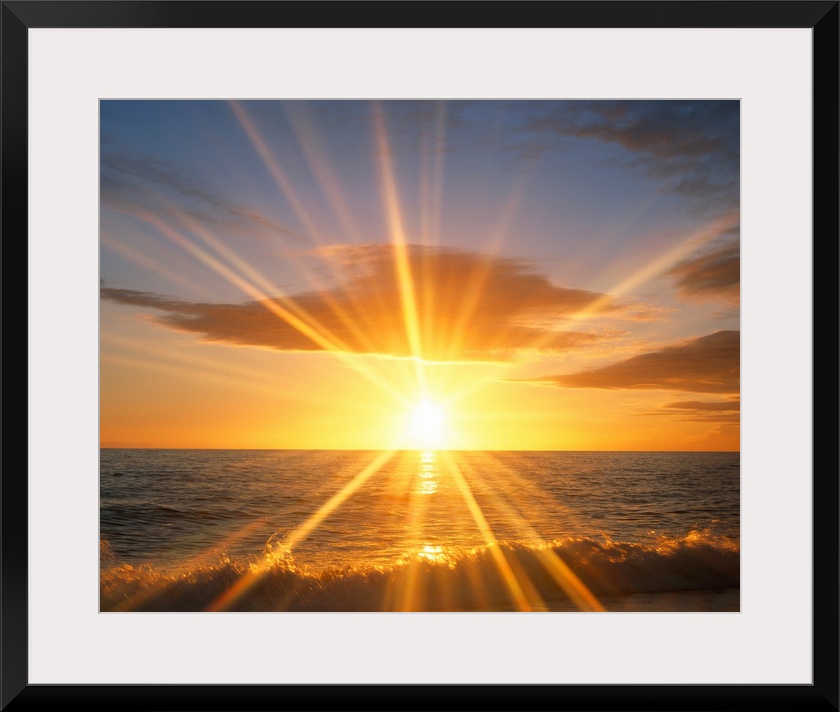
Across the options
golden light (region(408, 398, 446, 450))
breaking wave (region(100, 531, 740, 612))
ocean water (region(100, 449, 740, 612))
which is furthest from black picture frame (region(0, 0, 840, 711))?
golden light (region(408, 398, 446, 450))

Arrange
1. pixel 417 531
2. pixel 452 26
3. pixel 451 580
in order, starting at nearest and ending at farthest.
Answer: pixel 452 26 → pixel 451 580 → pixel 417 531

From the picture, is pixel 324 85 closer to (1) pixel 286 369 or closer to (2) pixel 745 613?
(2) pixel 745 613

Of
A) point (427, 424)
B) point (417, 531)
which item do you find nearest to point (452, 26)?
point (417, 531)

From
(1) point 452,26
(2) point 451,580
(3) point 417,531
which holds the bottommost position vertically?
(3) point 417,531

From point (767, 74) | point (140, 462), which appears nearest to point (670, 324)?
point (767, 74)

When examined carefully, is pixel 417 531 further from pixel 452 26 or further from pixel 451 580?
pixel 452 26

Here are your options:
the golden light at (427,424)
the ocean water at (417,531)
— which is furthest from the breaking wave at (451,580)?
the golden light at (427,424)
